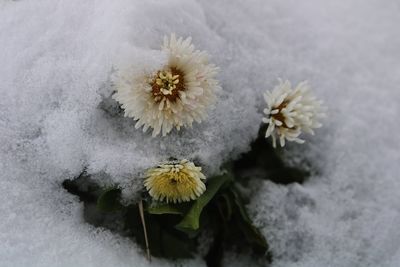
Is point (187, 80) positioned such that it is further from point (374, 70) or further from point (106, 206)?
point (374, 70)

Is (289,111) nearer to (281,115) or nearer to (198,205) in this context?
(281,115)

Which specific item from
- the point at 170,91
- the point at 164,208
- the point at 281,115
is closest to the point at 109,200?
the point at 164,208

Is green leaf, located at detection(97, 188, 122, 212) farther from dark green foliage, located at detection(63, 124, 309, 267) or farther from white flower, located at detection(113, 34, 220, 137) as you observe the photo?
white flower, located at detection(113, 34, 220, 137)

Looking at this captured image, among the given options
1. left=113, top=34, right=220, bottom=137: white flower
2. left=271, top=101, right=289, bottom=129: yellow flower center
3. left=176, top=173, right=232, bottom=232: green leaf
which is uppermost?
left=271, top=101, right=289, bottom=129: yellow flower center

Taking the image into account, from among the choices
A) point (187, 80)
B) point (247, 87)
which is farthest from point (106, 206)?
point (247, 87)

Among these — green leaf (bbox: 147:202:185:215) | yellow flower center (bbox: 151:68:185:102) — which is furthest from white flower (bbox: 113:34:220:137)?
green leaf (bbox: 147:202:185:215)

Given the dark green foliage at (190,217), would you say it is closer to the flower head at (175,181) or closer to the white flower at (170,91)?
the flower head at (175,181)
